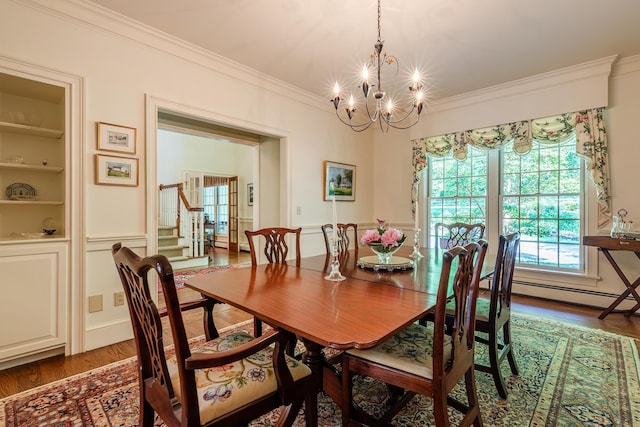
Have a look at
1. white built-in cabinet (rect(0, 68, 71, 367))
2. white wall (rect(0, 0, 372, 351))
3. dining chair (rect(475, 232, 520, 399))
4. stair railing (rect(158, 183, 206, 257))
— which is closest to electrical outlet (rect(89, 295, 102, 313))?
white wall (rect(0, 0, 372, 351))

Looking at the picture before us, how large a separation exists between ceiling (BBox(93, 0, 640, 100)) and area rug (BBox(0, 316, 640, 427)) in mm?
2653

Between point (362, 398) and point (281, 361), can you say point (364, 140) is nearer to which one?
point (362, 398)

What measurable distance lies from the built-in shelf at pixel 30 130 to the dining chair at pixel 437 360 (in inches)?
108

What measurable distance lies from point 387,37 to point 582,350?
303 cm

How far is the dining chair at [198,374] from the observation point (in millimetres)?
941

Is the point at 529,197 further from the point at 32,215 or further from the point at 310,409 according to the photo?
the point at 32,215

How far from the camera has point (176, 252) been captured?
590cm

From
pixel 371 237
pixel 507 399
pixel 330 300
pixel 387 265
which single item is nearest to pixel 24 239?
pixel 330 300

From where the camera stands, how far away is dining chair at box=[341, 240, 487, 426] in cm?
115

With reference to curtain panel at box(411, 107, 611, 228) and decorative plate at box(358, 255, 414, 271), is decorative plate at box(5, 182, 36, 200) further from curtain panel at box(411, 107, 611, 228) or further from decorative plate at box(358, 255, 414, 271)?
curtain panel at box(411, 107, 611, 228)

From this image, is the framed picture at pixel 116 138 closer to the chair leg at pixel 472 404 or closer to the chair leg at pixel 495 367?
the chair leg at pixel 472 404

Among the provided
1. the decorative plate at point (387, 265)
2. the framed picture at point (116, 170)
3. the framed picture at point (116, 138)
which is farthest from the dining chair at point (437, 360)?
the framed picture at point (116, 138)

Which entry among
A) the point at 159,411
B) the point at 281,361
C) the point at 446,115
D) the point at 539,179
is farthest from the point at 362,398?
the point at 446,115

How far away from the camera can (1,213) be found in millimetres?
2369
